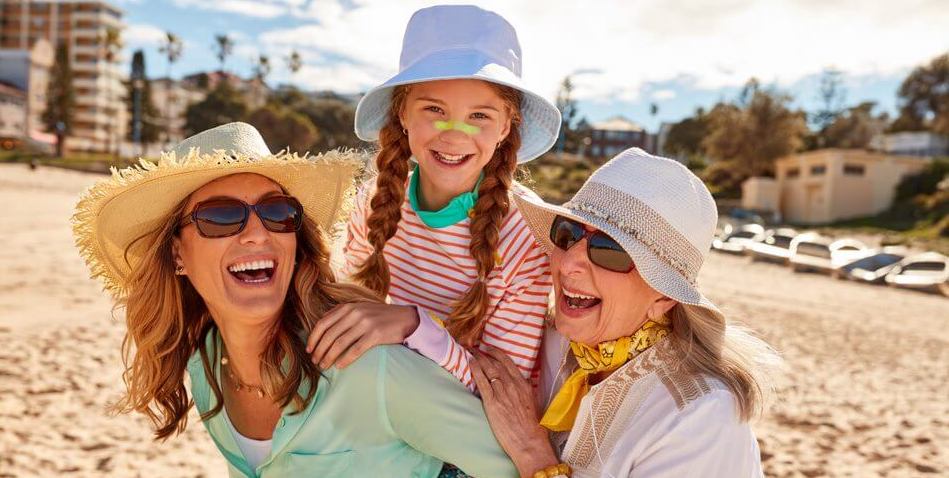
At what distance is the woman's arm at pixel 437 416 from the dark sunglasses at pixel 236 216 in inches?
23.5

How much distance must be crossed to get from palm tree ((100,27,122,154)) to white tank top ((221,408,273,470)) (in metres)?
86.3

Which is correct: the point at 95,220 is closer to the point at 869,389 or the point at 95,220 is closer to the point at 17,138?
the point at 869,389

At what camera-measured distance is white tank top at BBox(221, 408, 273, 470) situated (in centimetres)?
252

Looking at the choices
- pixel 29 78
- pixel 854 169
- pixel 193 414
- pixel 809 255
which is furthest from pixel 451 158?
pixel 29 78

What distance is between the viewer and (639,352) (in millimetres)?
2367

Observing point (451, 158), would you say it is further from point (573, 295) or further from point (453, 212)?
point (573, 295)

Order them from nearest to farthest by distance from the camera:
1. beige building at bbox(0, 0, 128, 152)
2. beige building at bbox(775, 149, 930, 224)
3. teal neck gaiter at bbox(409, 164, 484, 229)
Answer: teal neck gaiter at bbox(409, 164, 484, 229)
beige building at bbox(775, 149, 930, 224)
beige building at bbox(0, 0, 128, 152)

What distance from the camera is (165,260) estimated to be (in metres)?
2.62

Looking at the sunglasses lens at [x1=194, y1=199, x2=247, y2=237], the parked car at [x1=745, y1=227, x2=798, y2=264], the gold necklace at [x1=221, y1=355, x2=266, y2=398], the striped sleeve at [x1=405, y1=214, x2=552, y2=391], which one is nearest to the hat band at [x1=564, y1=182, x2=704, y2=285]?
the striped sleeve at [x1=405, y1=214, x2=552, y2=391]

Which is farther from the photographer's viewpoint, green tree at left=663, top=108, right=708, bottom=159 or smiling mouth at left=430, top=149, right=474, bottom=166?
green tree at left=663, top=108, right=708, bottom=159

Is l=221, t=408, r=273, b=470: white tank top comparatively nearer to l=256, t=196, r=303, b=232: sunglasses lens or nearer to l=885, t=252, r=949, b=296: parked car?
l=256, t=196, r=303, b=232: sunglasses lens

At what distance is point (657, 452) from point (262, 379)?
53.7 inches

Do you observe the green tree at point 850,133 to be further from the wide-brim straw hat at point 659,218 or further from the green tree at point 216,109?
the wide-brim straw hat at point 659,218

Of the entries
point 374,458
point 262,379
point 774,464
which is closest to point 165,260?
point 262,379
